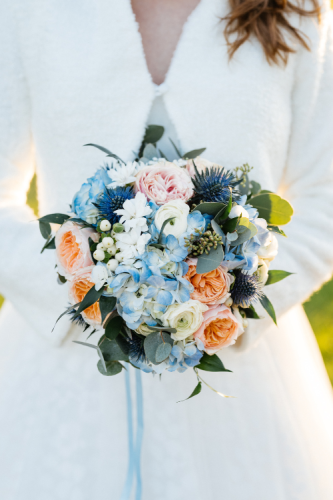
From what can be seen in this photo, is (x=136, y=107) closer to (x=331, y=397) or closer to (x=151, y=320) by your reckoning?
(x=151, y=320)

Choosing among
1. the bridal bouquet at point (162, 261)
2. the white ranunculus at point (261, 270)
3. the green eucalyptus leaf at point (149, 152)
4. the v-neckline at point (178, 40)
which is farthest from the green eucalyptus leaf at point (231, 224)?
the v-neckline at point (178, 40)

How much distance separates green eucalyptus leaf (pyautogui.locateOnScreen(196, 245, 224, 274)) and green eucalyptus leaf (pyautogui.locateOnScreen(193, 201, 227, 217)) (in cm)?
8

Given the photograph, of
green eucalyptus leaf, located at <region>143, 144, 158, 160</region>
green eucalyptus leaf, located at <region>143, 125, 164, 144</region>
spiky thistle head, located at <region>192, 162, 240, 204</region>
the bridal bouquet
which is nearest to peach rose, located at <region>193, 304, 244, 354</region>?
the bridal bouquet

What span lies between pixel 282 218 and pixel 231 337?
29 cm

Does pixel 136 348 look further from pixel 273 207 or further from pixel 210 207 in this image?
pixel 273 207

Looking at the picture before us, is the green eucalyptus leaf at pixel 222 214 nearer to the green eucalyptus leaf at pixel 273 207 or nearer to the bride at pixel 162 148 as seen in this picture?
the green eucalyptus leaf at pixel 273 207

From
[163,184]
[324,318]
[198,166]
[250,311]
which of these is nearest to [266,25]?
[198,166]

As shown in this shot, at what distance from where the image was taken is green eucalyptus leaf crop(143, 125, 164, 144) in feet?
3.65

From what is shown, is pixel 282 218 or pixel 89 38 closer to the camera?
pixel 282 218

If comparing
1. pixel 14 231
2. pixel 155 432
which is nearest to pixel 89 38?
pixel 14 231

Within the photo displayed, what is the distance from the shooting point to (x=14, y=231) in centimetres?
109

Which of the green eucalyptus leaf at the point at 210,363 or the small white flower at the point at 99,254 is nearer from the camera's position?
the small white flower at the point at 99,254

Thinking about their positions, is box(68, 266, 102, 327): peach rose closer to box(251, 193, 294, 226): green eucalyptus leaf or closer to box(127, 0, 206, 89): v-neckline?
box(251, 193, 294, 226): green eucalyptus leaf

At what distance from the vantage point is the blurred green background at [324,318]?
286cm
